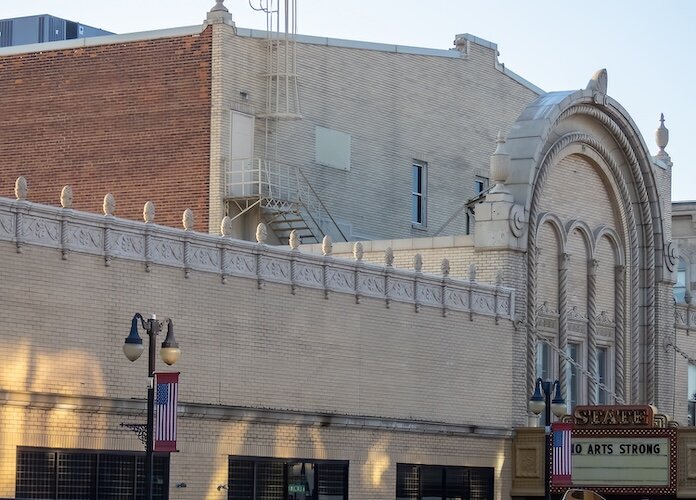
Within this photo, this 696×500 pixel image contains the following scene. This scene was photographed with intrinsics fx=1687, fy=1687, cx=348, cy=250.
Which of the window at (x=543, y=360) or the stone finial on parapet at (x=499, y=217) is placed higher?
the stone finial on parapet at (x=499, y=217)

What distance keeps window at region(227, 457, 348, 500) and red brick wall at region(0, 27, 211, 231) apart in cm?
991

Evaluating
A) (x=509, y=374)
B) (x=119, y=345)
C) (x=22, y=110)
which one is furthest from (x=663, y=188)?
(x=119, y=345)

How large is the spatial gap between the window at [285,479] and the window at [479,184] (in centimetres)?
1818

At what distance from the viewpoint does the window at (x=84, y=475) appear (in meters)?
27.1

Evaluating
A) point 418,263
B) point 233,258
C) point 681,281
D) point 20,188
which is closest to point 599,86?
point 418,263

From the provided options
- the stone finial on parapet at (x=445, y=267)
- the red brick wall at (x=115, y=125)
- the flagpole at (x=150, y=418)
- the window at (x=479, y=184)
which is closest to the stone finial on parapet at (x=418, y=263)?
the stone finial on parapet at (x=445, y=267)

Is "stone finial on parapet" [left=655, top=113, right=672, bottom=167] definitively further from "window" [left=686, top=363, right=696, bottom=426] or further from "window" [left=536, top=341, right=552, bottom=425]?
"window" [left=536, top=341, right=552, bottom=425]

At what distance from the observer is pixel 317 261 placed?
111 ft

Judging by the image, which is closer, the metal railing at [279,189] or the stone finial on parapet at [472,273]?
the stone finial on parapet at [472,273]

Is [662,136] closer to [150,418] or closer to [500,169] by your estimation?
[500,169]

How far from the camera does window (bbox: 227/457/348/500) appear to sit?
31.6 metres

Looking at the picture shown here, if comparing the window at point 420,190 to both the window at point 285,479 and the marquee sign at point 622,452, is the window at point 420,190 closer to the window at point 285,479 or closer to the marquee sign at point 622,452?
the marquee sign at point 622,452

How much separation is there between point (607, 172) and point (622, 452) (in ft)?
31.7

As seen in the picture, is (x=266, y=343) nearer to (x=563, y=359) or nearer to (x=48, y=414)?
(x=48, y=414)
